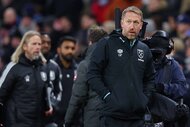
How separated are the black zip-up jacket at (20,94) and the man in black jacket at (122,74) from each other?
2536 millimetres

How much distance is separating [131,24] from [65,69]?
176 inches

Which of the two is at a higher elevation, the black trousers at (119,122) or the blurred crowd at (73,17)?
the blurred crowd at (73,17)

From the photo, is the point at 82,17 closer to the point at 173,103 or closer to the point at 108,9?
the point at 108,9

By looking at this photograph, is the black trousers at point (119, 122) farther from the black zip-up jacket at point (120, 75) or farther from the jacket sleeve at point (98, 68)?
the jacket sleeve at point (98, 68)

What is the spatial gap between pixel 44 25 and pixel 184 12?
4.08 metres

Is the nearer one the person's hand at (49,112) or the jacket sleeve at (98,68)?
the jacket sleeve at (98,68)

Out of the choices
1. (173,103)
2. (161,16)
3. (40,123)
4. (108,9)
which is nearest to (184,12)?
(161,16)

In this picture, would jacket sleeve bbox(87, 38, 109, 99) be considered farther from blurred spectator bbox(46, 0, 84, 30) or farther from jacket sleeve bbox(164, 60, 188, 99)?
blurred spectator bbox(46, 0, 84, 30)

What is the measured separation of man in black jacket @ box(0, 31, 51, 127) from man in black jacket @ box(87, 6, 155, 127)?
2.54m

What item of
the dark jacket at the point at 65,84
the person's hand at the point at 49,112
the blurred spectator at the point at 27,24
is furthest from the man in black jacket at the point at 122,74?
the blurred spectator at the point at 27,24

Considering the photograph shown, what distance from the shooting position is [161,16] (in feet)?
62.0

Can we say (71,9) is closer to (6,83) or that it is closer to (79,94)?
(6,83)

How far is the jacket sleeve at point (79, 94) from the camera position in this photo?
11758 mm

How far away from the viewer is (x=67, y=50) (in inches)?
589
